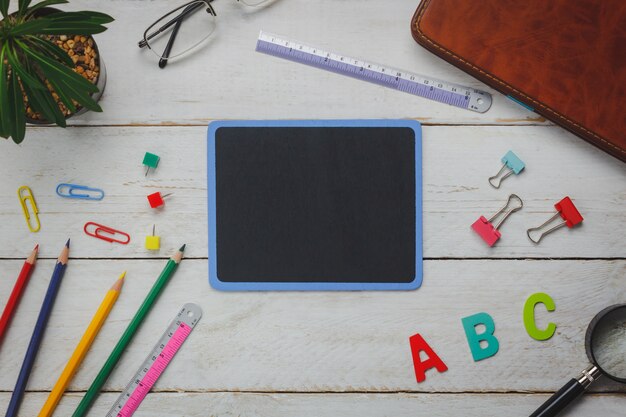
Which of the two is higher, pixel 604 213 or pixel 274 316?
pixel 604 213

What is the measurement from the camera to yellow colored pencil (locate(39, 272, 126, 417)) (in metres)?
1.08

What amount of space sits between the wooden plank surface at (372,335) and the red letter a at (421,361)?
0.04 ft

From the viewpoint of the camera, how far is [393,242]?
1.10m

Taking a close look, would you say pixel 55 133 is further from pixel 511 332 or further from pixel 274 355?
pixel 511 332

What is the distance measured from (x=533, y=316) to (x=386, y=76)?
0.53m

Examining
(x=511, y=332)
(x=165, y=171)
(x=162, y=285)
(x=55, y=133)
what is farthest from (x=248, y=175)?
(x=511, y=332)

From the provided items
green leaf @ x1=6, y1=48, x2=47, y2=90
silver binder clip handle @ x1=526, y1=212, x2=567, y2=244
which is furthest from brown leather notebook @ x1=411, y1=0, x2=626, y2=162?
green leaf @ x1=6, y1=48, x2=47, y2=90

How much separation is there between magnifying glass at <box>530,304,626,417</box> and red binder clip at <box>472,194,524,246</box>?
23 centimetres

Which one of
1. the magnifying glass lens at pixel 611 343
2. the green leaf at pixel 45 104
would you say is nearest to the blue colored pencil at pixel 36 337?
the green leaf at pixel 45 104

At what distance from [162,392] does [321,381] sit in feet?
0.98

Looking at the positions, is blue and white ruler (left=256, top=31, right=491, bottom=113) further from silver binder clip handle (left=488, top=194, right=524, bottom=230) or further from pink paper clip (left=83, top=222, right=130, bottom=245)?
pink paper clip (left=83, top=222, right=130, bottom=245)

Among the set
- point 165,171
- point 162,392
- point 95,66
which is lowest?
point 162,392

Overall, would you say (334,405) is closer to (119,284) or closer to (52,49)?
(119,284)

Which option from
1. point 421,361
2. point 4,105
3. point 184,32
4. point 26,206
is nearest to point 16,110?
point 4,105
